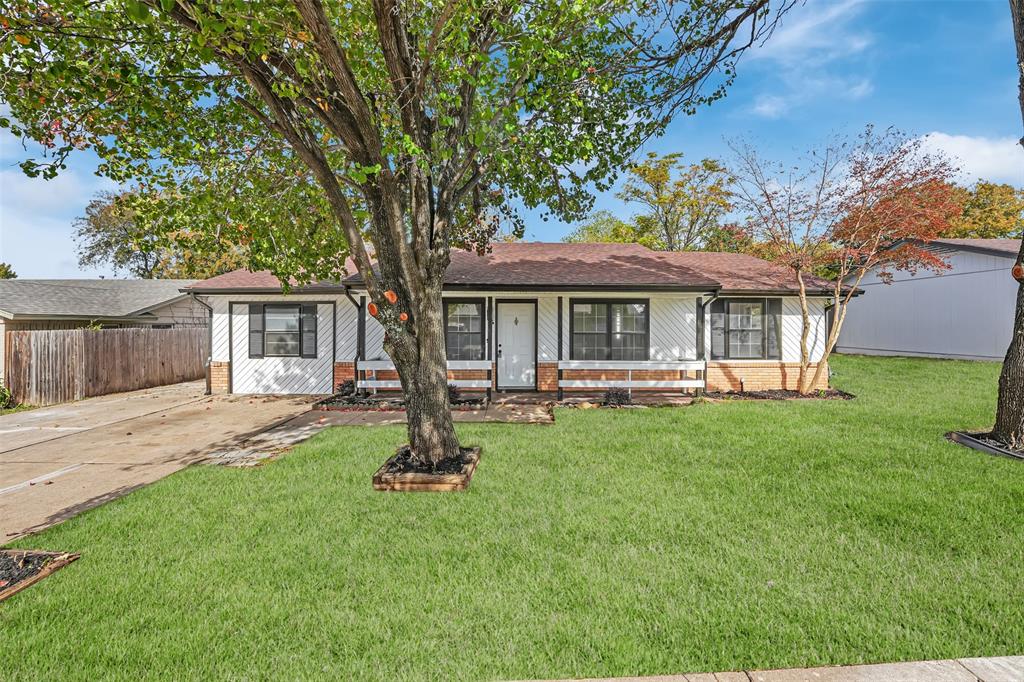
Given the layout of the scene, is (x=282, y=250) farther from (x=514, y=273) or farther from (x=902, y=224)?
(x=902, y=224)

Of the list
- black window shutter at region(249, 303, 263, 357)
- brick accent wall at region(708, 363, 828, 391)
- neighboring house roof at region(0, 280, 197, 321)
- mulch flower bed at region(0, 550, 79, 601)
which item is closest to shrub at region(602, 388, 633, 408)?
brick accent wall at region(708, 363, 828, 391)

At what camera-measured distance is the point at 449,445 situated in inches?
210

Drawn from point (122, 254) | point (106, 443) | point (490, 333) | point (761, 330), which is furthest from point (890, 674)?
point (122, 254)

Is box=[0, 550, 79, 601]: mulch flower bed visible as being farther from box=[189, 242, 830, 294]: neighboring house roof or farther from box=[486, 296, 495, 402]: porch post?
box=[486, 296, 495, 402]: porch post

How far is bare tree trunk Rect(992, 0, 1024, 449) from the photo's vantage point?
18.9 ft

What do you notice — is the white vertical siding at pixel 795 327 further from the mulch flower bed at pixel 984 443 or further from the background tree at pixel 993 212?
the background tree at pixel 993 212

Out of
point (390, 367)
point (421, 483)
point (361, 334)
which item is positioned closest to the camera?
point (421, 483)

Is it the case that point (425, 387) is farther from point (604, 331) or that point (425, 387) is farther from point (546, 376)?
point (604, 331)

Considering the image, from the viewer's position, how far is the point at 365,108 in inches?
168

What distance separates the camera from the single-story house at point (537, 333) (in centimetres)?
1129

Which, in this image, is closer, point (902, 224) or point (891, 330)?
point (902, 224)

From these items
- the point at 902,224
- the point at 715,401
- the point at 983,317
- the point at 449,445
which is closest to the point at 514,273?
the point at 715,401

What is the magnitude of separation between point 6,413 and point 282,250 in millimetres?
9237

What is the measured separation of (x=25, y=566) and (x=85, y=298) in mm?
17084
